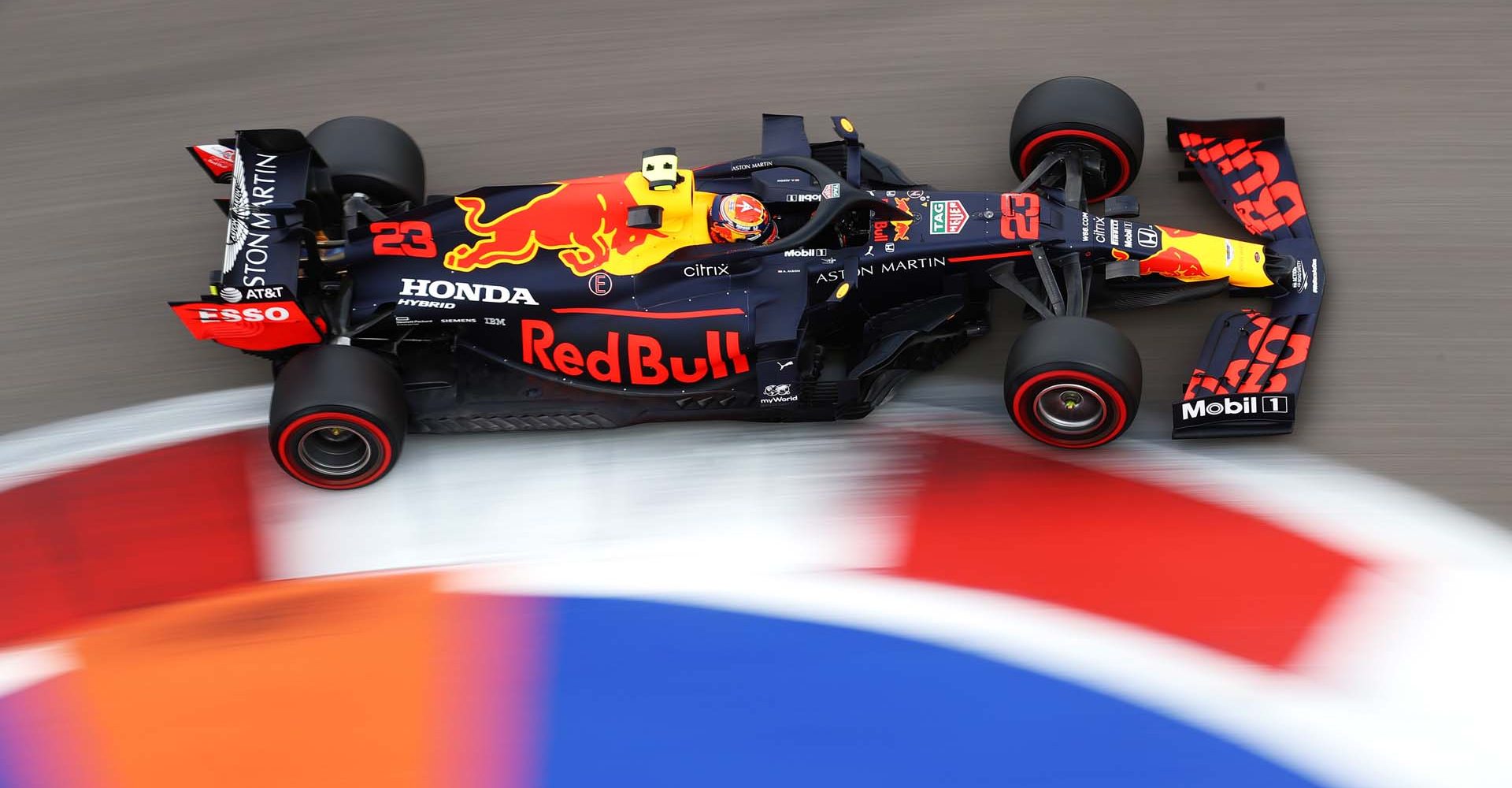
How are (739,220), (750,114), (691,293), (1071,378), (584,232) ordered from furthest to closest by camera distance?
(750,114), (584,232), (691,293), (739,220), (1071,378)

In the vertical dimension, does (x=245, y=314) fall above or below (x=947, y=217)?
below

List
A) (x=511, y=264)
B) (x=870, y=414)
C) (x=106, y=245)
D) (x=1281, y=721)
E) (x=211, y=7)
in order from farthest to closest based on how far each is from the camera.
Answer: (x=211, y=7) → (x=106, y=245) → (x=870, y=414) → (x=511, y=264) → (x=1281, y=721)

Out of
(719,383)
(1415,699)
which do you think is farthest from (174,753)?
(1415,699)

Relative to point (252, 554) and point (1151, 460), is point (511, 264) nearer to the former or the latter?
point (252, 554)

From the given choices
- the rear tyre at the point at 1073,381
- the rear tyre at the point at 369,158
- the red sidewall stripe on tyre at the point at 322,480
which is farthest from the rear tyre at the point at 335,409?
the rear tyre at the point at 1073,381

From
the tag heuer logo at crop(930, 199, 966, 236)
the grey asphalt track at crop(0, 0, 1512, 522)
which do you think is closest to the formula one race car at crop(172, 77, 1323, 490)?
the tag heuer logo at crop(930, 199, 966, 236)

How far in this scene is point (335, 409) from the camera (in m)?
5.70

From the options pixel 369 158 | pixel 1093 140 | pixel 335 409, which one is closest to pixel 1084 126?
pixel 1093 140

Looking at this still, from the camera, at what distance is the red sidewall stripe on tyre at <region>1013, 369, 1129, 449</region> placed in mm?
5586

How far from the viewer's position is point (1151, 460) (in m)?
6.24

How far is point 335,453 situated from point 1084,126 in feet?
12.1

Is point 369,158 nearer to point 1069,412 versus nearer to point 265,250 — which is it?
point 265,250

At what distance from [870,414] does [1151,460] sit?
4.23 ft

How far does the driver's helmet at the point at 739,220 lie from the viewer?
586 cm
